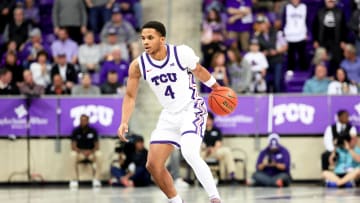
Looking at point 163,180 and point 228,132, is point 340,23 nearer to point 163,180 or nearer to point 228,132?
point 228,132

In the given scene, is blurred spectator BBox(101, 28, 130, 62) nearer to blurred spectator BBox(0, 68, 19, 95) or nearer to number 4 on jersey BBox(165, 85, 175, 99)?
blurred spectator BBox(0, 68, 19, 95)

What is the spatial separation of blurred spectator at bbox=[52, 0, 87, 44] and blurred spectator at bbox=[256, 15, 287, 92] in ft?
13.9

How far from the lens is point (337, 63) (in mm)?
22047

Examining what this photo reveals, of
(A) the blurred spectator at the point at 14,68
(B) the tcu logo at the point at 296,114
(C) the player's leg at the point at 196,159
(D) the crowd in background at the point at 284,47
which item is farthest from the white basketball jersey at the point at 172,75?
(A) the blurred spectator at the point at 14,68

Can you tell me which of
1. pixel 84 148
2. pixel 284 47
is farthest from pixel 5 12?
pixel 284 47

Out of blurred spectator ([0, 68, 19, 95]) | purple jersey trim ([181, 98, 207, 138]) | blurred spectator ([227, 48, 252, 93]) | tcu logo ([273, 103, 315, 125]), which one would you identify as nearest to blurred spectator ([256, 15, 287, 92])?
blurred spectator ([227, 48, 252, 93])

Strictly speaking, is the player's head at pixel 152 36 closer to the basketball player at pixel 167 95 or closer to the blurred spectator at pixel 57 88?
the basketball player at pixel 167 95

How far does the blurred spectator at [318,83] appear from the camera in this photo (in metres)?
20.7

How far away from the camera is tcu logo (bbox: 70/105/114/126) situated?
20969mm

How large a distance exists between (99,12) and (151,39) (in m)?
12.8

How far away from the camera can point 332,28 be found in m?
22.4

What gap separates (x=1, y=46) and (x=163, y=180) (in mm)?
13331

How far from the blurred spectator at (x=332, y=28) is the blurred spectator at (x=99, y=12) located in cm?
514

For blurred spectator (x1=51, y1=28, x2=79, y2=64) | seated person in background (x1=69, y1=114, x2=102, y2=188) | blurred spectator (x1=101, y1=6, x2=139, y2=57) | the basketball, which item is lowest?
seated person in background (x1=69, y1=114, x2=102, y2=188)
